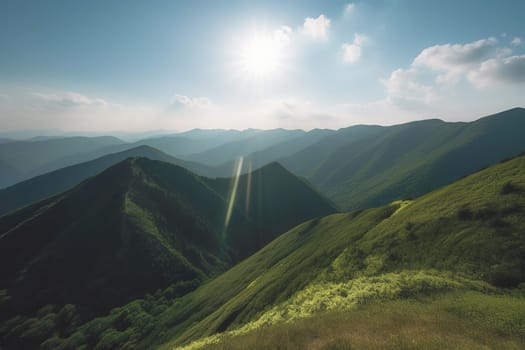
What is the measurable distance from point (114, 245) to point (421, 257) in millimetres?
126770


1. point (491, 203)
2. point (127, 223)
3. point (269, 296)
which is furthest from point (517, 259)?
point (127, 223)

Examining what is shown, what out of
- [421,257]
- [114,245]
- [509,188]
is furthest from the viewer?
[114,245]

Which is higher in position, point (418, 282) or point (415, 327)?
point (415, 327)

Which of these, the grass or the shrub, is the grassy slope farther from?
the grass

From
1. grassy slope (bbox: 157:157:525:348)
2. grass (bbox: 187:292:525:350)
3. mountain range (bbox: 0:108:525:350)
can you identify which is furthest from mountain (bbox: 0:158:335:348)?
grass (bbox: 187:292:525:350)

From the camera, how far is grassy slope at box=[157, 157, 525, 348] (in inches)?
842

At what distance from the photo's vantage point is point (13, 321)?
8462 cm

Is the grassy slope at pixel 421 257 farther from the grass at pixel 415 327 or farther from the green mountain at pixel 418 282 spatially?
the grass at pixel 415 327

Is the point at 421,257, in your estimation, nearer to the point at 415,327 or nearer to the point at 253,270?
the point at 415,327

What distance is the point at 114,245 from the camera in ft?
367

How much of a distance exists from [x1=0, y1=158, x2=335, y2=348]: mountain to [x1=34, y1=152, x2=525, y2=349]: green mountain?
82891mm

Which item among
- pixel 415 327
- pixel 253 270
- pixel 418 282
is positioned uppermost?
Answer: pixel 415 327

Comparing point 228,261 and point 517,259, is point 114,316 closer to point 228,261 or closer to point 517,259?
point 228,261

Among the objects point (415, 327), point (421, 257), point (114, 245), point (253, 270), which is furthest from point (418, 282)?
point (114, 245)
